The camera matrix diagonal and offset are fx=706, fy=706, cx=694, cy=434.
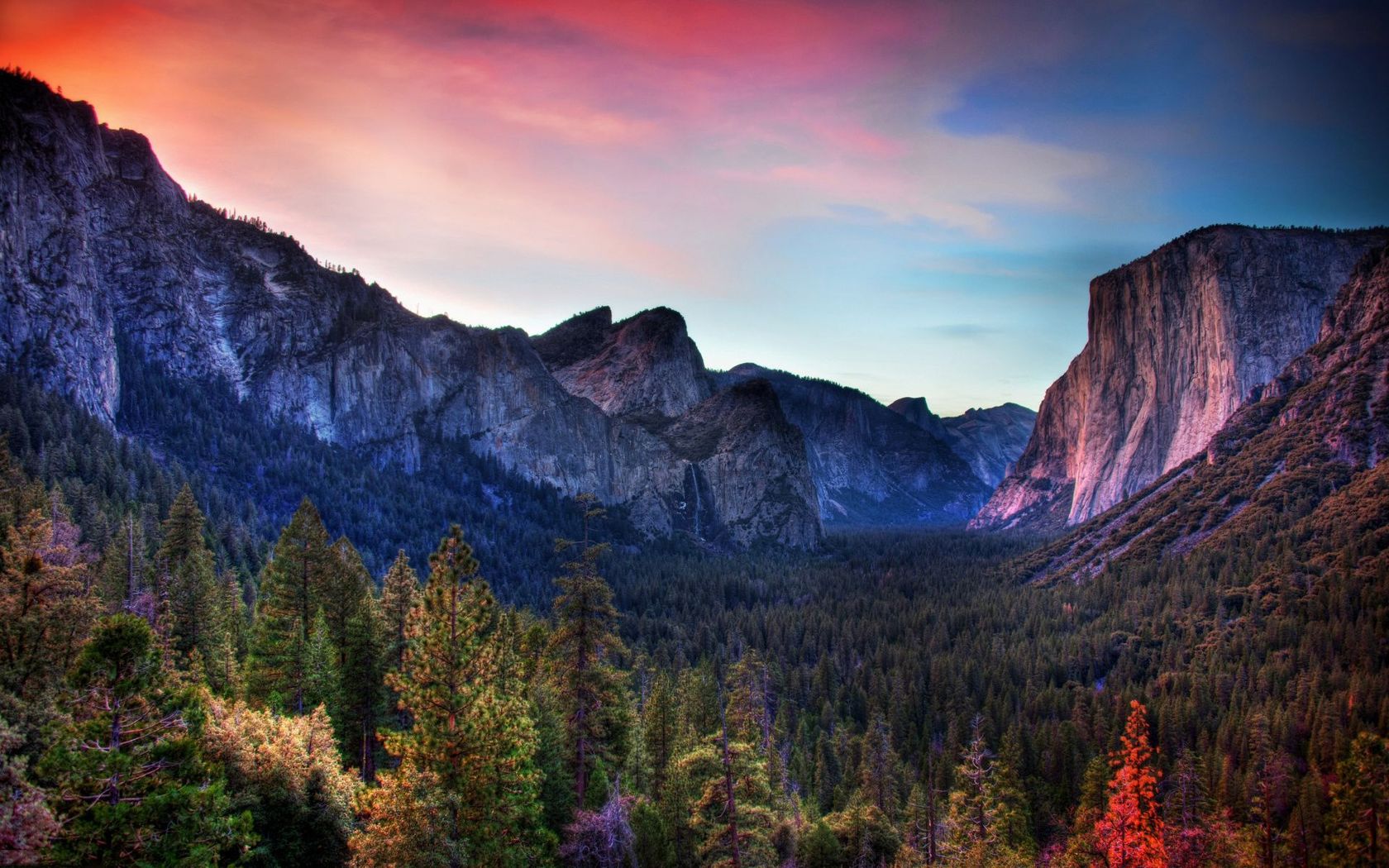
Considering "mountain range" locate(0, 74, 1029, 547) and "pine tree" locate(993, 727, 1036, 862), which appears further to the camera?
"mountain range" locate(0, 74, 1029, 547)

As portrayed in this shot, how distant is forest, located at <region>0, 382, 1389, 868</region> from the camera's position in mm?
15445

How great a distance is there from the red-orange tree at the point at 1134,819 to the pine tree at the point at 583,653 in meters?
18.1

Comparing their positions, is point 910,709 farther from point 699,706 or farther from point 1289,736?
point 699,706

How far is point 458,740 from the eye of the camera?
1989 centimetres

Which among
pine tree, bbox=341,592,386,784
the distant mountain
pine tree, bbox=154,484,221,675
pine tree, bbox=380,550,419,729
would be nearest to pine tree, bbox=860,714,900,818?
pine tree, bbox=341,592,386,784

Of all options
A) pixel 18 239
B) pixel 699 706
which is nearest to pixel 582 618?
pixel 699 706

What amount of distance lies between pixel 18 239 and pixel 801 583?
141504 mm

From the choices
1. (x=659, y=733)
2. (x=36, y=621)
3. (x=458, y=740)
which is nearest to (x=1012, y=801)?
(x=659, y=733)

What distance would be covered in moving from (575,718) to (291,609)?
17.2m

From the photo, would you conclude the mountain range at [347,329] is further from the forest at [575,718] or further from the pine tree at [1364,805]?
the pine tree at [1364,805]

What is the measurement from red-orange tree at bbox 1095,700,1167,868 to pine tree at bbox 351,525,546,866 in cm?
2031

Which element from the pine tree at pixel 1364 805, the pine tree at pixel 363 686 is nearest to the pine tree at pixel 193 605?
the pine tree at pixel 363 686

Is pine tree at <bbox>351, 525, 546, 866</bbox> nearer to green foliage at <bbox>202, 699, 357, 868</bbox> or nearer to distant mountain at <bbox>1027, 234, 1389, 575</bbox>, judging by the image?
green foliage at <bbox>202, 699, 357, 868</bbox>

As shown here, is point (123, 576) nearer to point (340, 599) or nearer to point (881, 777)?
point (340, 599)
